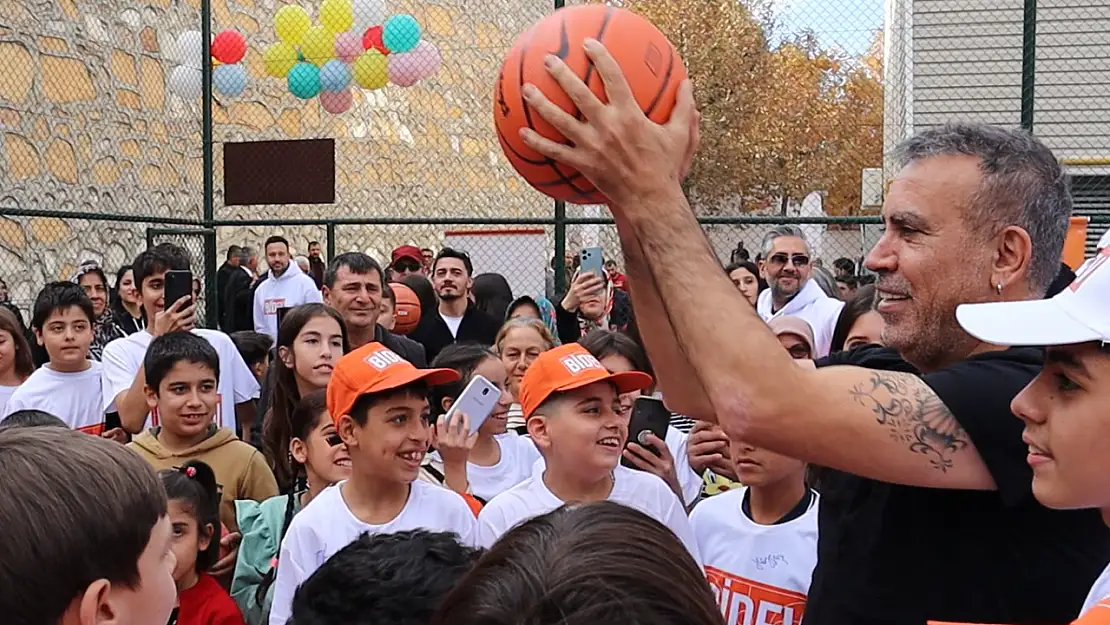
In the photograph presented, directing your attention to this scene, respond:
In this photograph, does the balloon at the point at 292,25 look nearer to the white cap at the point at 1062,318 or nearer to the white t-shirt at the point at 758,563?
the white t-shirt at the point at 758,563

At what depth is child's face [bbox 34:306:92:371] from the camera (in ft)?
19.3

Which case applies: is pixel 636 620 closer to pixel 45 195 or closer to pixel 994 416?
pixel 994 416

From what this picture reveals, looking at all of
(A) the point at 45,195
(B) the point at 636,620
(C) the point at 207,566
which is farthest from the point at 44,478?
(A) the point at 45,195

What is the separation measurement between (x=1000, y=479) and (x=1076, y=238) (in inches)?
135

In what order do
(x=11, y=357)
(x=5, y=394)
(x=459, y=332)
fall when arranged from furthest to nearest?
(x=459, y=332) → (x=11, y=357) → (x=5, y=394)

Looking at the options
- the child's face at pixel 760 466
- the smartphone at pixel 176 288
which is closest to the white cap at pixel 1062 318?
the child's face at pixel 760 466

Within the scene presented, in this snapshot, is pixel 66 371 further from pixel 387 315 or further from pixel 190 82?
pixel 190 82

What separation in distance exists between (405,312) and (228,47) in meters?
3.89

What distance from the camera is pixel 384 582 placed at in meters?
1.70

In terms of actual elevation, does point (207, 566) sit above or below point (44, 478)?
below

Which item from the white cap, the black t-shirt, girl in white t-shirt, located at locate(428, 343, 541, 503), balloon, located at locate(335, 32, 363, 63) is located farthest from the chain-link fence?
the white cap

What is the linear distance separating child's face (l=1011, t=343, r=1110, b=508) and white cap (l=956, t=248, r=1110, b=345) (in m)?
0.05

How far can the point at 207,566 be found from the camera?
3.75 m

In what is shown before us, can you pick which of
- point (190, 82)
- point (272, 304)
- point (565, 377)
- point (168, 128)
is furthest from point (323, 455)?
point (168, 128)
